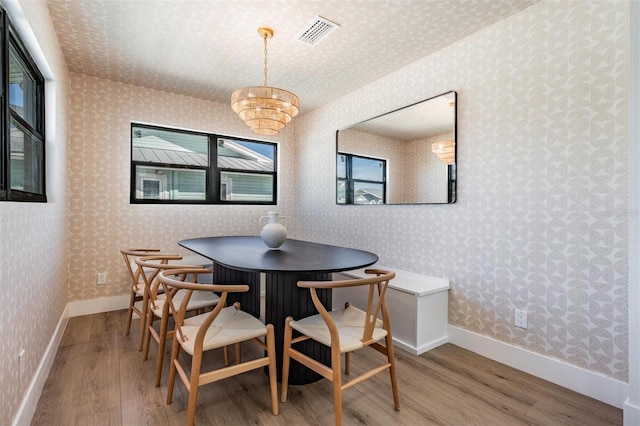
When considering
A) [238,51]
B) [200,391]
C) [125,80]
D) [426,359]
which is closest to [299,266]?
[200,391]

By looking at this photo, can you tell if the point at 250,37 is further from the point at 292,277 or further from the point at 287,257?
the point at 292,277

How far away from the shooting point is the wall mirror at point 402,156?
2.72 m

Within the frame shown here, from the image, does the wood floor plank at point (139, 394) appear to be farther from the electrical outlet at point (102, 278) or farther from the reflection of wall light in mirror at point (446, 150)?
the reflection of wall light in mirror at point (446, 150)

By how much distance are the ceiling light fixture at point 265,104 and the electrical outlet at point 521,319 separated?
7.37 ft

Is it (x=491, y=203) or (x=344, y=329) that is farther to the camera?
(x=491, y=203)

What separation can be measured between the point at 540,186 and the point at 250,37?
245 cm

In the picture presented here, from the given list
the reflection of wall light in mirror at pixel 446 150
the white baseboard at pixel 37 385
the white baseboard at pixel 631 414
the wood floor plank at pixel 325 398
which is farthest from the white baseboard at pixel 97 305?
the white baseboard at pixel 631 414

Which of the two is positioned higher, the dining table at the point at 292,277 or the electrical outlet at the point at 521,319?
the dining table at the point at 292,277

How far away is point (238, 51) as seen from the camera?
9.16ft

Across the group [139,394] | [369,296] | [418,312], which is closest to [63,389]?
[139,394]

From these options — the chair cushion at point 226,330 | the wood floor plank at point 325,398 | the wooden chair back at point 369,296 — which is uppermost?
the wooden chair back at point 369,296

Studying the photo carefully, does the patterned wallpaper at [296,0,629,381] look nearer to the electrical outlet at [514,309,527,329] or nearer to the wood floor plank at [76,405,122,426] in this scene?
the electrical outlet at [514,309,527,329]

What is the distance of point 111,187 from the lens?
11.4 ft

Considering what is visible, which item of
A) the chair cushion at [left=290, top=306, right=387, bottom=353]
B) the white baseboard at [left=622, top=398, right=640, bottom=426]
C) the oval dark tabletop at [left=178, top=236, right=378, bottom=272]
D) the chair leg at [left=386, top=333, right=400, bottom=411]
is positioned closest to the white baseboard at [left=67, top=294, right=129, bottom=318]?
the oval dark tabletop at [left=178, top=236, right=378, bottom=272]
